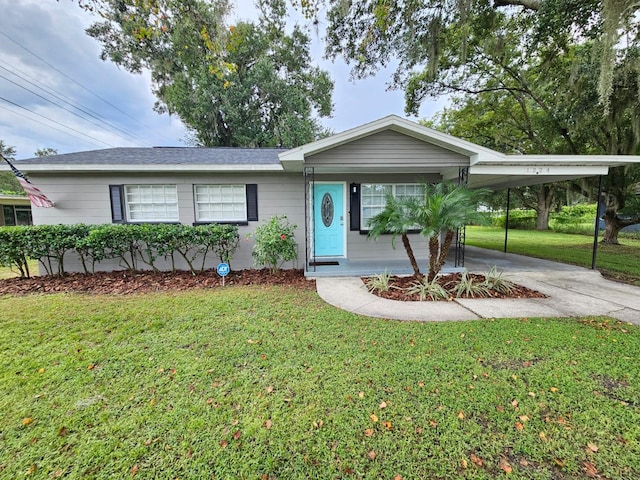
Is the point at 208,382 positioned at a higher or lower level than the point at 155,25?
lower

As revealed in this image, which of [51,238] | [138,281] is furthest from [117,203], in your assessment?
[138,281]

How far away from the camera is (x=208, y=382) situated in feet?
7.54

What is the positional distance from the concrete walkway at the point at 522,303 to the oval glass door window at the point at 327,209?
2.01m

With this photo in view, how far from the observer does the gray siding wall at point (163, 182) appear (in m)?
6.16

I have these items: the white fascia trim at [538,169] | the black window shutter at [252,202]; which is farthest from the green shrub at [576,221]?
the black window shutter at [252,202]

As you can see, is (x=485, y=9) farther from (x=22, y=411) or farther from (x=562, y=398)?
(x=22, y=411)

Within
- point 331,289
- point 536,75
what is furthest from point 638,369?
point 536,75

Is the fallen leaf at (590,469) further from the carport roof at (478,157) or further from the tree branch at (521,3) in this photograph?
the tree branch at (521,3)

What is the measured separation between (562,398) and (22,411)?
4178mm

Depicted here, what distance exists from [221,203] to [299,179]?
2089 millimetres

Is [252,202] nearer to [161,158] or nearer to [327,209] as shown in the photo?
[327,209]

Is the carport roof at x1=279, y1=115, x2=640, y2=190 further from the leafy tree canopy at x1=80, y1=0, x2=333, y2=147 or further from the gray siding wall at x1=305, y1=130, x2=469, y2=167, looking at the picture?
the leafy tree canopy at x1=80, y1=0, x2=333, y2=147

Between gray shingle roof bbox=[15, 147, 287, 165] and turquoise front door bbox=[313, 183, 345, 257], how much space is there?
4.81 ft

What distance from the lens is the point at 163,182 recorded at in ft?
20.7
